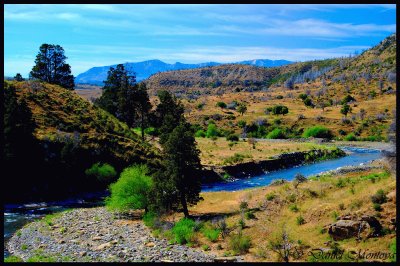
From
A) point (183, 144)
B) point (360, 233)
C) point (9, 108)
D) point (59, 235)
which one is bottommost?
point (59, 235)

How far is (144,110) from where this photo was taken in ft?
257

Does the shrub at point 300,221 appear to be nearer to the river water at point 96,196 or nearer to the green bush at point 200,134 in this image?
the river water at point 96,196

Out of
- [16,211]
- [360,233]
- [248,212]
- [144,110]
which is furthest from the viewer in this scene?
[144,110]

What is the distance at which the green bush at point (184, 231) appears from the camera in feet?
101

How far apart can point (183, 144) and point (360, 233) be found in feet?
53.1

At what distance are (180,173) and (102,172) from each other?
2428cm

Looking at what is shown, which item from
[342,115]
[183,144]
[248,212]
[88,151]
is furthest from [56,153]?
[342,115]

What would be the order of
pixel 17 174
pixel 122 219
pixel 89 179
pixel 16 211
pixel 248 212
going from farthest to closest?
1. pixel 89 179
2. pixel 17 174
3. pixel 16 211
4. pixel 122 219
5. pixel 248 212

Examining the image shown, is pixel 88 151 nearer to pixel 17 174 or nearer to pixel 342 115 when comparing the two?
pixel 17 174

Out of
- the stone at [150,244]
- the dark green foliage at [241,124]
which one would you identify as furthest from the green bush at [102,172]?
the dark green foliage at [241,124]

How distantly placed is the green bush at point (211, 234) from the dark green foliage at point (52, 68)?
5823 cm

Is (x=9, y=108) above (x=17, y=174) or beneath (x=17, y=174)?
above

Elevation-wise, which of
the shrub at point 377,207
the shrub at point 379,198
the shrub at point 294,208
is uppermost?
the shrub at point 379,198

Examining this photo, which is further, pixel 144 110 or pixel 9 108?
pixel 144 110
